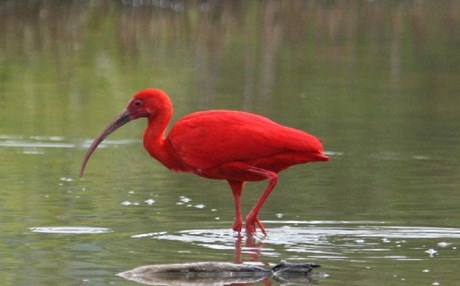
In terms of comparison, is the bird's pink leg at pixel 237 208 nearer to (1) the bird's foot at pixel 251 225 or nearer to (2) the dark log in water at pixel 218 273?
(1) the bird's foot at pixel 251 225

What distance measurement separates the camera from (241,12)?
3459 centimetres

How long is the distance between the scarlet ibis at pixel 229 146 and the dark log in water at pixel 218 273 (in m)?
1.79

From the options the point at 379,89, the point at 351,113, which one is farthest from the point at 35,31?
the point at 351,113

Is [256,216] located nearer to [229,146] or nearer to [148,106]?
[229,146]

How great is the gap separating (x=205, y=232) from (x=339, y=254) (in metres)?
1.33

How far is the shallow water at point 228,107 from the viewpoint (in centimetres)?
1017

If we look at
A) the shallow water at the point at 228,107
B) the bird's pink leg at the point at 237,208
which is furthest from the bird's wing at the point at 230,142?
the shallow water at the point at 228,107

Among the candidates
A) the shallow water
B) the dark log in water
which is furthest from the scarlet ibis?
the dark log in water

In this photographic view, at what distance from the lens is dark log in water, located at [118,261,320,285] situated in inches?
354

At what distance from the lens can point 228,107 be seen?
19.9 meters

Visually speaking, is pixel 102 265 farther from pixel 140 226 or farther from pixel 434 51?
pixel 434 51

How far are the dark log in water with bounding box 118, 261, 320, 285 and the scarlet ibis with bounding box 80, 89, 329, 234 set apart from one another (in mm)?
1794

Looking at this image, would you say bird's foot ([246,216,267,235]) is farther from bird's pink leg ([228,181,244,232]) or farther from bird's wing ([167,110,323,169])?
bird's wing ([167,110,323,169])

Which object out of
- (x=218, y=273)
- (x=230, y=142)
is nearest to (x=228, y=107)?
(x=230, y=142)
